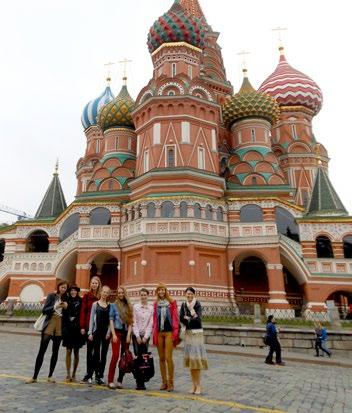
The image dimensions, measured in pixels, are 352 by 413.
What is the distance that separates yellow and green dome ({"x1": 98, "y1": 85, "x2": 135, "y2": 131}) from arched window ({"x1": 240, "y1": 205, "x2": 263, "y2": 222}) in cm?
1262

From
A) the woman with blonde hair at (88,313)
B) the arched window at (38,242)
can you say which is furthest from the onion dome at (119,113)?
the woman with blonde hair at (88,313)

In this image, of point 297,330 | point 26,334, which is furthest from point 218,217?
point 26,334

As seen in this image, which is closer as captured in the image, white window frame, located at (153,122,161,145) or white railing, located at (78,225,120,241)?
white railing, located at (78,225,120,241)

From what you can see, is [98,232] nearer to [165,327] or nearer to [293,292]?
[293,292]

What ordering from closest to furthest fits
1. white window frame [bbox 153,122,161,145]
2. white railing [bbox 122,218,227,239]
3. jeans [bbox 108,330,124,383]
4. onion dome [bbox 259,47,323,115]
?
1. jeans [bbox 108,330,124,383]
2. white railing [bbox 122,218,227,239]
3. white window frame [bbox 153,122,161,145]
4. onion dome [bbox 259,47,323,115]

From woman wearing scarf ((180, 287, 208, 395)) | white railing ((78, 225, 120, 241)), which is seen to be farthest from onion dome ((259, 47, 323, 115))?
woman wearing scarf ((180, 287, 208, 395))

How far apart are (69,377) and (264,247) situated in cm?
1717

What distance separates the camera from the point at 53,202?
28578 mm

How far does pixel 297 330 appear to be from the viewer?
45.6 ft

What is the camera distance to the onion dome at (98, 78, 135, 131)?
30422 millimetres

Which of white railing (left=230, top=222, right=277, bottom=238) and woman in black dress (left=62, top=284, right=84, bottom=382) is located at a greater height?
white railing (left=230, top=222, right=277, bottom=238)

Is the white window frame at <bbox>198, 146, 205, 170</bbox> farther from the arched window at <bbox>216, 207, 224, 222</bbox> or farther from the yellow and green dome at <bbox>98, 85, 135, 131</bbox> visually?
the yellow and green dome at <bbox>98, 85, 135, 131</bbox>

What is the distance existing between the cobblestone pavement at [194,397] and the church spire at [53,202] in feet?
66.5

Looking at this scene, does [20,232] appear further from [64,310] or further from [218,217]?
[64,310]
